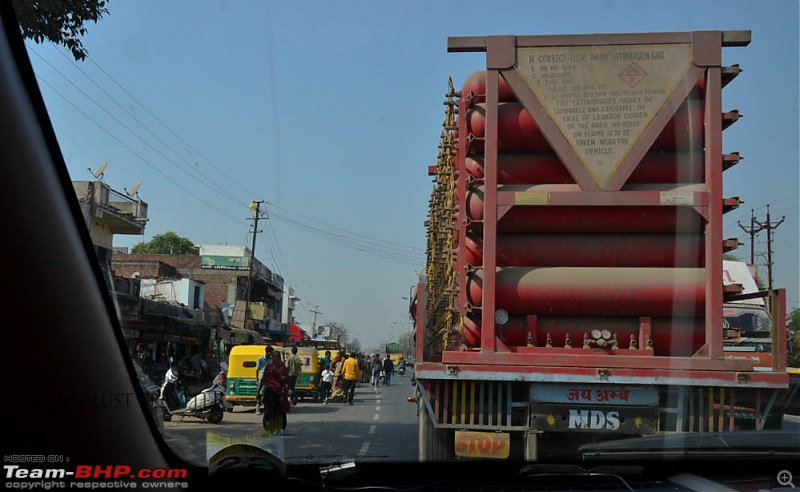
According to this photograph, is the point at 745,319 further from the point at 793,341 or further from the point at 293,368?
the point at 293,368

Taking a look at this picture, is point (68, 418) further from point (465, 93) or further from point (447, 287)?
point (447, 287)

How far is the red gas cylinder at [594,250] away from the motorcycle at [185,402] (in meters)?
2.50

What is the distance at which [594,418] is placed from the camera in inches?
187

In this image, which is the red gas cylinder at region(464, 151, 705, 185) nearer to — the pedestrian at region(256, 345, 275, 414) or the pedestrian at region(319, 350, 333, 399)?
the pedestrian at region(319, 350, 333, 399)

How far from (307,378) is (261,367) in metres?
0.71

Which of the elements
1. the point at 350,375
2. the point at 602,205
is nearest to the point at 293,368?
the point at 602,205

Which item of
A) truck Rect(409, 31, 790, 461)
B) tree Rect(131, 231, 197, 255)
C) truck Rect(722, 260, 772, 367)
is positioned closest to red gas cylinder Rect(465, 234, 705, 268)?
truck Rect(409, 31, 790, 461)

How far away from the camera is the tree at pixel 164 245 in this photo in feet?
11.7

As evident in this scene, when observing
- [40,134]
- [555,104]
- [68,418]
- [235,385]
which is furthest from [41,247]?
A: [555,104]

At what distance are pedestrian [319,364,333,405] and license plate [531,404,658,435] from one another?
1.35 metres

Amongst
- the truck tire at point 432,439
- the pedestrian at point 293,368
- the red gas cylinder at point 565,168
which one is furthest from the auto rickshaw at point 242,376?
the red gas cylinder at point 565,168

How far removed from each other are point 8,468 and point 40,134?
1.17 m

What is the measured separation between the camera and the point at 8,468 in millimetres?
2766

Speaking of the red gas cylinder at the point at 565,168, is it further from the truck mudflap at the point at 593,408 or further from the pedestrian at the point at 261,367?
the pedestrian at the point at 261,367
